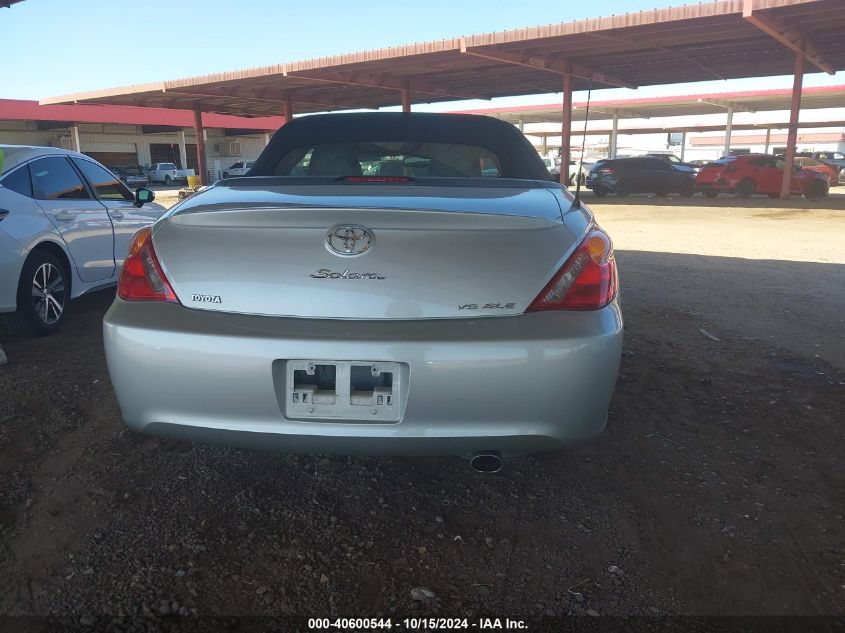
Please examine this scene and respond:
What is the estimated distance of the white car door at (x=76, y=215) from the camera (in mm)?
4738

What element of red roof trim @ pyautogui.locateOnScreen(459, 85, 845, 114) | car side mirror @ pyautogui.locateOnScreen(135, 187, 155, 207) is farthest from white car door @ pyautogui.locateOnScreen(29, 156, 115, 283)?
red roof trim @ pyautogui.locateOnScreen(459, 85, 845, 114)

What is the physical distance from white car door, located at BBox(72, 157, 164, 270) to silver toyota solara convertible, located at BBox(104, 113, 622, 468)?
3.64 m

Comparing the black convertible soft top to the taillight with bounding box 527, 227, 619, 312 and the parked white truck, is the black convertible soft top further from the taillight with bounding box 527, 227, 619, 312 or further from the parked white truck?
the parked white truck

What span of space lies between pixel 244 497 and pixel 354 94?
92.9ft

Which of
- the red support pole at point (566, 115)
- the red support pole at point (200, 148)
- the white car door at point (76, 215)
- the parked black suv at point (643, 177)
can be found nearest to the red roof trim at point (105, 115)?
the red support pole at point (200, 148)

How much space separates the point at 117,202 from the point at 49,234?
104cm

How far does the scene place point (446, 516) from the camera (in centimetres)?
237

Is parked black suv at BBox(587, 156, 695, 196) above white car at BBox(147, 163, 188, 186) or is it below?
above

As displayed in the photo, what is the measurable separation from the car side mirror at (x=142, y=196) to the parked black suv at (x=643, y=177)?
1960cm

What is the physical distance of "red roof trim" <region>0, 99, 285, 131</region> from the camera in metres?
35.3

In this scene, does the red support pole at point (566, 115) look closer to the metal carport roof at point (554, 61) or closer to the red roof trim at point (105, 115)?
the metal carport roof at point (554, 61)

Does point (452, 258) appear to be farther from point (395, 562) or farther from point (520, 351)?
point (395, 562)

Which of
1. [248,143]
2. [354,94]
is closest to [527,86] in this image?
[354,94]

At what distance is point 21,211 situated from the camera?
4.40m
